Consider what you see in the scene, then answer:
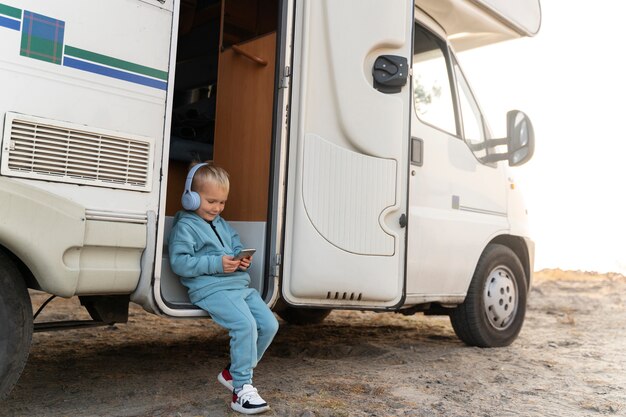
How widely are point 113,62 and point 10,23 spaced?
0.44m

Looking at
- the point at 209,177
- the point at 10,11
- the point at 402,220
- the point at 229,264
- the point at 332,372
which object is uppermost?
the point at 10,11

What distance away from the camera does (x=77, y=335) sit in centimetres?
508

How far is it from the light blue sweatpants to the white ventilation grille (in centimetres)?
66

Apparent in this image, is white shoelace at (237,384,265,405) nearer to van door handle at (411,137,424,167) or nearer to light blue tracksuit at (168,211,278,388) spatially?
light blue tracksuit at (168,211,278,388)

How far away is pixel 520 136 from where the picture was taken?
4688 mm

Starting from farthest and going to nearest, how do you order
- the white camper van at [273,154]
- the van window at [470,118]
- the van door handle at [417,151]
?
the van window at [470,118] → the van door handle at [417,151] → the white camper van at [273,154]

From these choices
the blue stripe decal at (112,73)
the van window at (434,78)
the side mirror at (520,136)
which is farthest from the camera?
the side mirror at (520,136)

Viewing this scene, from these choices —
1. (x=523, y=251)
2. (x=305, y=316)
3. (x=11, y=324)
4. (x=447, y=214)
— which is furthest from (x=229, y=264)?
(x=523, y=251)

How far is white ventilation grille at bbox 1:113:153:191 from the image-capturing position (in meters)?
2.56

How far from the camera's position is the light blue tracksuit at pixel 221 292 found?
3031mm

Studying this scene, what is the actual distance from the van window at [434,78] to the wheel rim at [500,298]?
3.92ft

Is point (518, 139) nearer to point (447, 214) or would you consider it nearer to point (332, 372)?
point (447, 214)

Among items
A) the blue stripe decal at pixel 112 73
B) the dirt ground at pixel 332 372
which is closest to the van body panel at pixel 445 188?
the dirt ground at pixel 332 372

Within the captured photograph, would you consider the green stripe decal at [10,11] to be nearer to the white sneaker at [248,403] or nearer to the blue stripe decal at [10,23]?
the blue stripe decal at [10,23]
